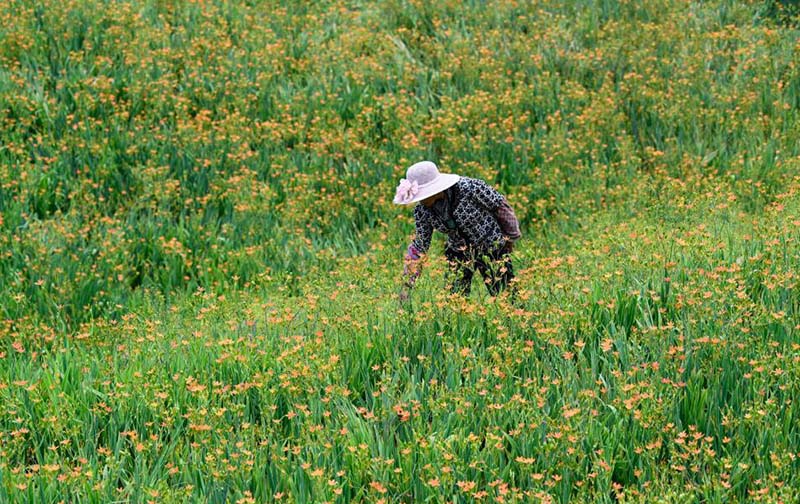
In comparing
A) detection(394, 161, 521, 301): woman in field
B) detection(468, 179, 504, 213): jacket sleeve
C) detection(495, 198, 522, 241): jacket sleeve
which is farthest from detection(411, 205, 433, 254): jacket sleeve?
detection(495, 198, 522, 241): jacket sleeve

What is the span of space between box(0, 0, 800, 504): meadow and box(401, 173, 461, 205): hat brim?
60 centimetres

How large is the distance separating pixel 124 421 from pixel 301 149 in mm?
5775

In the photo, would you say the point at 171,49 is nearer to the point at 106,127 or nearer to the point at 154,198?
the point at 106,127

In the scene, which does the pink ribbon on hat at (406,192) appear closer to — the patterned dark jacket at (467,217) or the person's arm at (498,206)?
the patterned dark jacket at (467,217)

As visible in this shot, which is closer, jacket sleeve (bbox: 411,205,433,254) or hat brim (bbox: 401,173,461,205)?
hat brim (bbox: 401,173,461,205)

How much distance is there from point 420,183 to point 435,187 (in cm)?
13

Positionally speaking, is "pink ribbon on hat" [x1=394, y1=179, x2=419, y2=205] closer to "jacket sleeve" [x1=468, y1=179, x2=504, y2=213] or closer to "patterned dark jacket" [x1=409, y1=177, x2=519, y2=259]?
"patterned dark jacket" [x1=409, y1=177, x2=519, y2=259]

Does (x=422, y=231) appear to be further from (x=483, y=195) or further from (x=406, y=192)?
(x=483, y=195)

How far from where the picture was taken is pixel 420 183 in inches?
255

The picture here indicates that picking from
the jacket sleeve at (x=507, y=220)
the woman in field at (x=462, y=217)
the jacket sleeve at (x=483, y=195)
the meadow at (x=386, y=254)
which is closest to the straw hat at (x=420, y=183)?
the woman in field at (x=462, y=217)

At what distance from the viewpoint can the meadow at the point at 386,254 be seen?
15.1 feet

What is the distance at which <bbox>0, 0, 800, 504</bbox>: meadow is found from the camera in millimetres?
4613

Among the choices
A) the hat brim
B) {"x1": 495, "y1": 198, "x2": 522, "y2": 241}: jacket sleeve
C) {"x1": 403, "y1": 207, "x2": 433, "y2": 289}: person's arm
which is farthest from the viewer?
{"x1": 495, "y1": 198, "x2": 522, "y2": 241}: jacket sleeve

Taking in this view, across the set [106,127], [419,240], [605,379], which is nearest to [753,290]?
[605,379]
